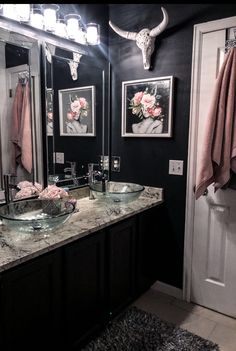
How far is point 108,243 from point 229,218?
946 mm

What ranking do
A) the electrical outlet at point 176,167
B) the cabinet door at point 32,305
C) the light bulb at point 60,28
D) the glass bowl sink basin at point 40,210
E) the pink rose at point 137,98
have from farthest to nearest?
the pink rose at point 137,98 → the electrical outlet at point 176,167 → the light bulb at point 60,28 → the glass bowl sink basin at point 40,210 → the cabinet door at point 32,305

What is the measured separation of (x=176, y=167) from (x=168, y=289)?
1076 mm

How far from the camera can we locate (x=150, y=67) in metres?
2.27

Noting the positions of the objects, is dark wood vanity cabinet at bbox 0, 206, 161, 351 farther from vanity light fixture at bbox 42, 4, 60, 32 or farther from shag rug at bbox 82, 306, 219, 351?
vanity light fixture at bbox 42, 4, 60, 32

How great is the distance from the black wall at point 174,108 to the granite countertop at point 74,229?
0.57 feet

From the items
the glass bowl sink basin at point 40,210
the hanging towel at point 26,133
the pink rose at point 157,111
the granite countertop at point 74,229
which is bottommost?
the granite countertop at point 74,229

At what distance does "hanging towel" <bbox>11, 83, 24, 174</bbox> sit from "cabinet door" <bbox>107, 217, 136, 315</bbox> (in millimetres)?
768

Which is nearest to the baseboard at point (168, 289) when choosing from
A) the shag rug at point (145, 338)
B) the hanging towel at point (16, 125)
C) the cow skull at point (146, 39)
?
the shag rug at point (145, 338)

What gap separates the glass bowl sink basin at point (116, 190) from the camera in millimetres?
2172

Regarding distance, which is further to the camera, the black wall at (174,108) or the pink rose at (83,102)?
the pink rose at (83,102)

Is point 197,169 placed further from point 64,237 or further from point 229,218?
point 64,237

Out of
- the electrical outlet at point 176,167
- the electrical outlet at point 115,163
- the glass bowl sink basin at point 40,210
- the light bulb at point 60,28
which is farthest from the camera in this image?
the electrical outlet at point 115,163

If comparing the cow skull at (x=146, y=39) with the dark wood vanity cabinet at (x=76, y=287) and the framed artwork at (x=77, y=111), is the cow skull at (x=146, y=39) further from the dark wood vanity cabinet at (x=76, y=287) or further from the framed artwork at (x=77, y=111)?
the dark wood vanity cabinet at (x=76, y=287)

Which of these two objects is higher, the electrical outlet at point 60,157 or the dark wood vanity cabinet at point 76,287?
the electrical outlet at point 60,157
